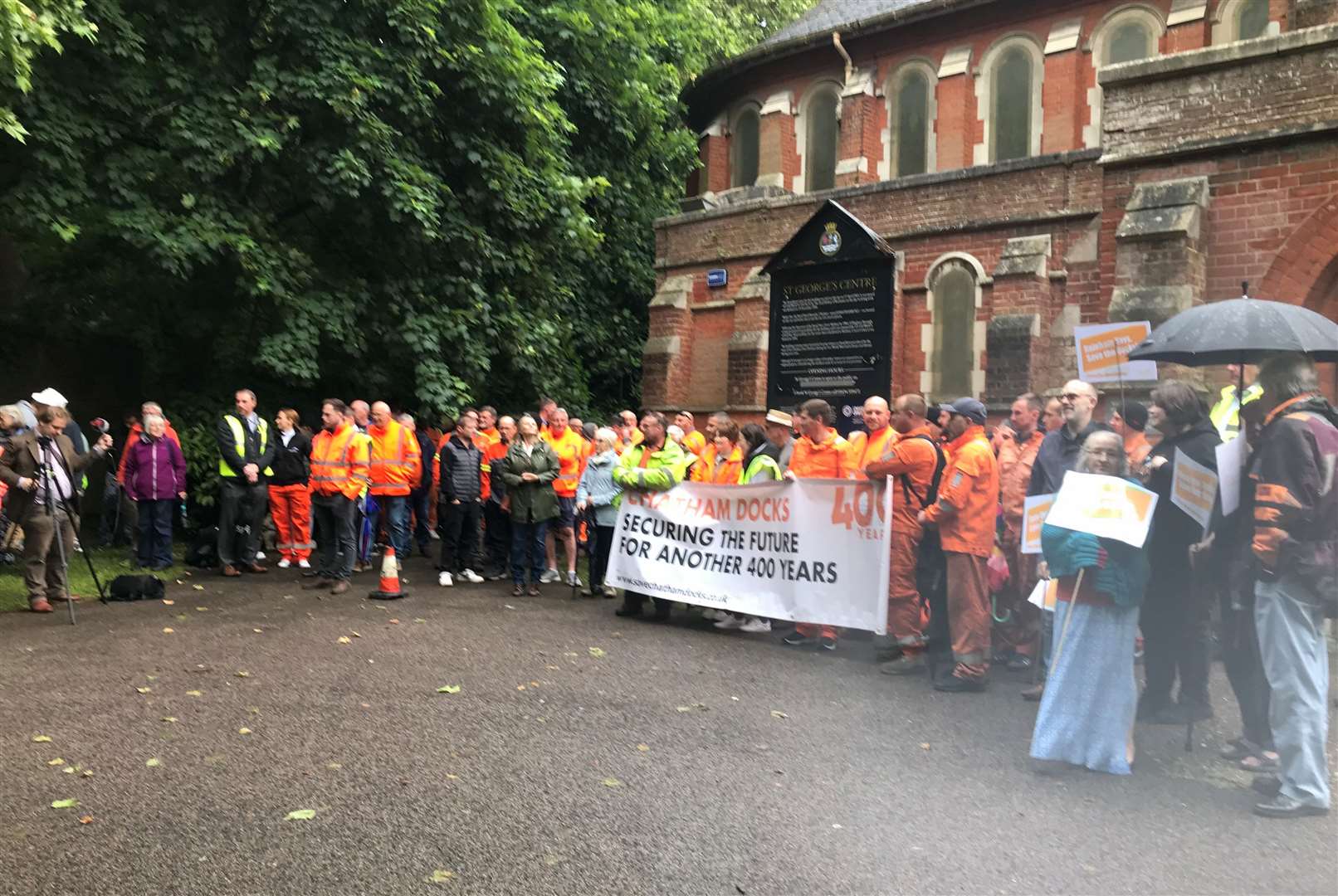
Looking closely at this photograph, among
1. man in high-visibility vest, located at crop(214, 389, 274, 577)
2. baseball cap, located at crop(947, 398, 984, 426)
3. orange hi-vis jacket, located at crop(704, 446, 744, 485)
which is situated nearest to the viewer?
baseball cap, located at crop(947, 398, 984, 426)

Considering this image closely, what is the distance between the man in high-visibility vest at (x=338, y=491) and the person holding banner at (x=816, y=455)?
509cm

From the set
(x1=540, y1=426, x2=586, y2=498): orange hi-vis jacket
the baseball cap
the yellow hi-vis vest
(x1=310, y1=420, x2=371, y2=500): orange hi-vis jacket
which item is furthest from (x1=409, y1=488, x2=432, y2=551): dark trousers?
the baseball cap

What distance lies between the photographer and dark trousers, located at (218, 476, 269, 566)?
12875 millimetres

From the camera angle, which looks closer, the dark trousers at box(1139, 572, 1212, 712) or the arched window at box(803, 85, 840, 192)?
the dark trousers at box(1139, 572, 1212, 712)

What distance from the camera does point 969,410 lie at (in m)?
8.02

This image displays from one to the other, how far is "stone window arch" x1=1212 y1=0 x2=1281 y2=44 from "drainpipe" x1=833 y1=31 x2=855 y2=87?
8.99 m

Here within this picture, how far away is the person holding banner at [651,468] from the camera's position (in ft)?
32.4

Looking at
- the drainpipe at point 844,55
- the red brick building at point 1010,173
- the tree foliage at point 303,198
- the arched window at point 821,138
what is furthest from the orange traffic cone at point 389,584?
the drainpipe at point 844,55

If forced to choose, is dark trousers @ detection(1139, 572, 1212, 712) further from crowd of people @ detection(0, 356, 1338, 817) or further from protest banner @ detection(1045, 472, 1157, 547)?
protest banner @ detection(1045, 472, 1157, 547)

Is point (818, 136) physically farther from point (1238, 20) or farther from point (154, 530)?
point (154, 530)

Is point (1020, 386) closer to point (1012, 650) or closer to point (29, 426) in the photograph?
point (1012, 650)

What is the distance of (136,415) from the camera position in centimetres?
1669

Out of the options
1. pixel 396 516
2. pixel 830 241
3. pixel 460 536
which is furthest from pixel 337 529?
pixel 830 241

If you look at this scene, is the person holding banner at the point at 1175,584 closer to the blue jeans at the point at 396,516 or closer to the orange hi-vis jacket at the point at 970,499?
the orange hi-vis jacket at the point at 970,499
